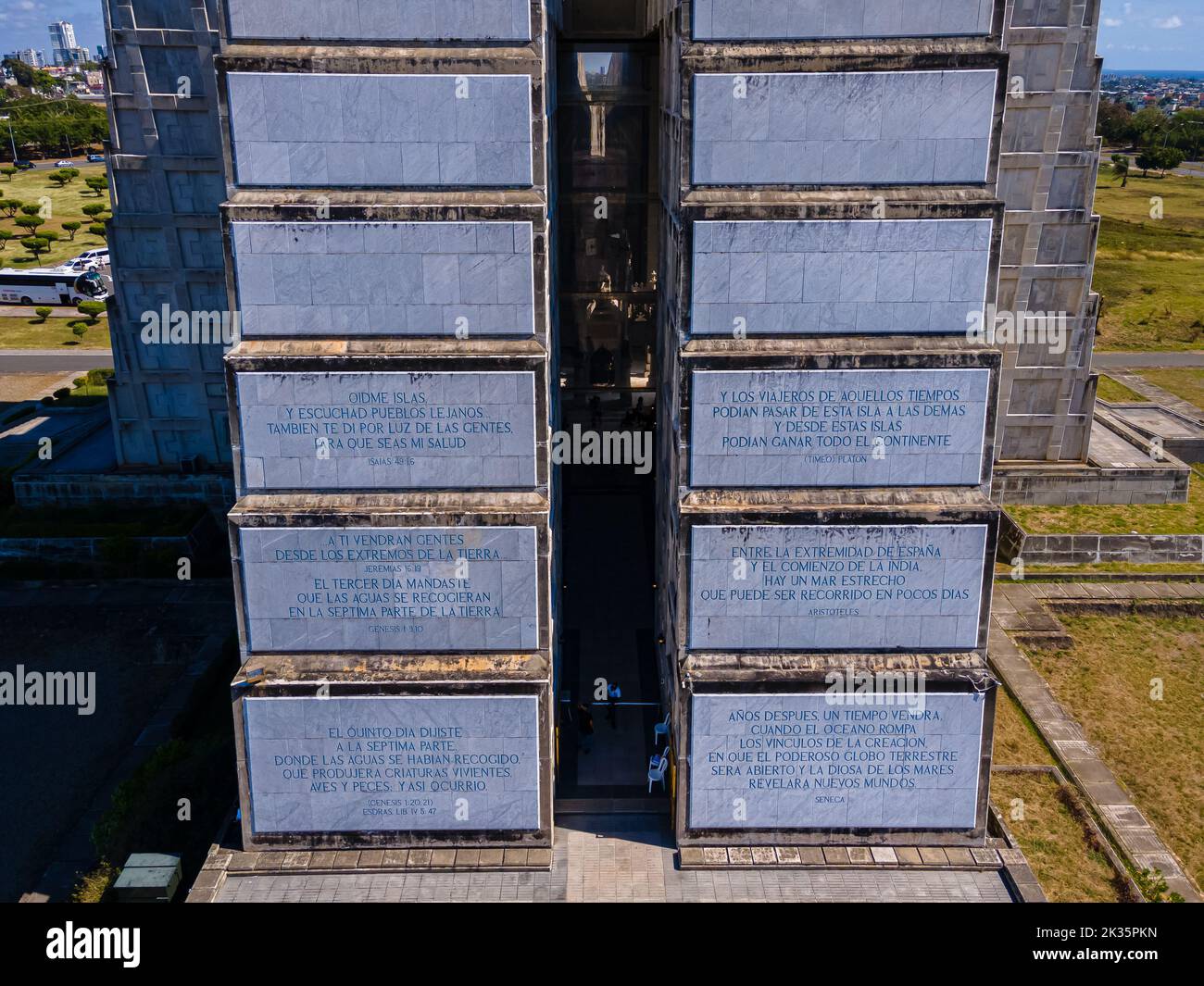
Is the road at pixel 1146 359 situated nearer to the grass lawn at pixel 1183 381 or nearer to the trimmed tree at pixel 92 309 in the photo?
the grass lawn at pixel 1183 381

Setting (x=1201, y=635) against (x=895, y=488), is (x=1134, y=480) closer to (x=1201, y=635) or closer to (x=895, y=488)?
(x=1201, y=635)

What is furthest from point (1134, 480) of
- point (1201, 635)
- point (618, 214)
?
point (618, 214)

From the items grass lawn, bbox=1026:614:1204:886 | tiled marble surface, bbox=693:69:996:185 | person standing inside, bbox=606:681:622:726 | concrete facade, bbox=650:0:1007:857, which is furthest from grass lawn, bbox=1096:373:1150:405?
person standing inside, bbox=606:681:622:726

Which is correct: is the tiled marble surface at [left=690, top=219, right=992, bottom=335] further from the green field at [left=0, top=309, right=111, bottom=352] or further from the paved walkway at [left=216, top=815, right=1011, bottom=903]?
the green field at [left=0, top=309, right=111, bottom=352]

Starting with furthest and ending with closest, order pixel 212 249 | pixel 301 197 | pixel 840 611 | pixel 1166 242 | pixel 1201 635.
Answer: pixel 1166 242 → pixel 212 249 → pixel 1201 635 → pixel 840 611 → pixel 301 197

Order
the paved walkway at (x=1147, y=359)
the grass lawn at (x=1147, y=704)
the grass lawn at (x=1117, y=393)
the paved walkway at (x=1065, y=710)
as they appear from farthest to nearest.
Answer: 1. the paved walkway at (x=1147, y=359)
2. the grass lawn at (x=1117, y=393)
3. the grass lawn at (x=1147, y=704)
4. the paved walkway at (x=1065, y=710)

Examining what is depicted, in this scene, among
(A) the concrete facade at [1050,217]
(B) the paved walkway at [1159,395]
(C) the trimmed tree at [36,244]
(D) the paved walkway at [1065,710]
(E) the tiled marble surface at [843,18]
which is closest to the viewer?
(E) the tiled marble surface at [843,18]

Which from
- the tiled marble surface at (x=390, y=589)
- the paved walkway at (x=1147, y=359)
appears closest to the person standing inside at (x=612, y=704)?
the tiled marble surface at (x=390, y=589)
